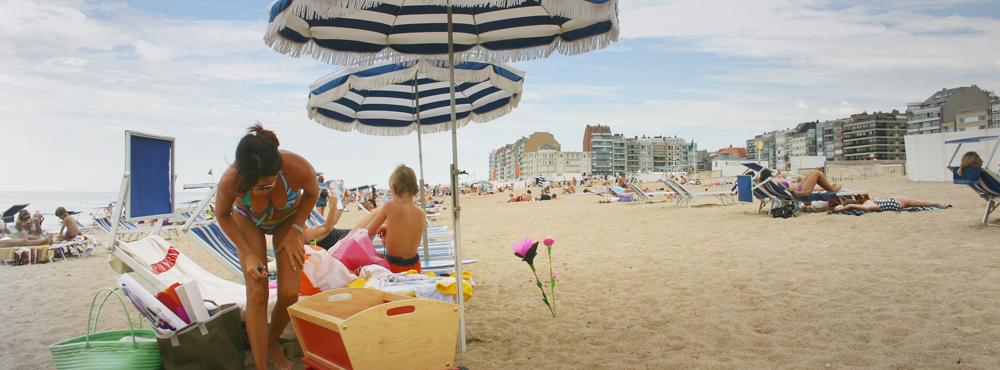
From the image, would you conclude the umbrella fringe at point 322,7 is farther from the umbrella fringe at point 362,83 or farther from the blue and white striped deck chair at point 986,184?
the blue and white striped deck chair at point 986,184

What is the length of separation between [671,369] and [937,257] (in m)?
3.70

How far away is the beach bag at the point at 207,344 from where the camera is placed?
2.09 m

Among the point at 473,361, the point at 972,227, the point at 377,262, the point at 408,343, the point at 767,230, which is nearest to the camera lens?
the point at 408,343

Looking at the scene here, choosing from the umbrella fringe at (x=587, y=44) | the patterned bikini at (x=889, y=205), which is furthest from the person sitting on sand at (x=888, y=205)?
the umbrella fringe at (x=587, y=44)

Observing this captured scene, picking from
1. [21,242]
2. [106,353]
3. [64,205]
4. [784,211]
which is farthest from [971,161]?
[64,205]

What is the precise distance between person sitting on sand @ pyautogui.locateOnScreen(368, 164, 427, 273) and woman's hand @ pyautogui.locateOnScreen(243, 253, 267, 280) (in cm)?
129

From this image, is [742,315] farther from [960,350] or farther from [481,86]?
[481,86]

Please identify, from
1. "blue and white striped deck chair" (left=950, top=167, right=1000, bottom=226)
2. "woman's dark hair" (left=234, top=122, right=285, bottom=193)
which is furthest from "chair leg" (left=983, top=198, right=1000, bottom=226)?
"woman's dark hair" (left=234, top=122, right=285, bottom=193)

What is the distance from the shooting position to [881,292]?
336 cm

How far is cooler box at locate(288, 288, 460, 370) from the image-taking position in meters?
1.87

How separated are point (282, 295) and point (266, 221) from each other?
1.19 feet

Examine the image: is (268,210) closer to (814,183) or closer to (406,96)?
(406,96)

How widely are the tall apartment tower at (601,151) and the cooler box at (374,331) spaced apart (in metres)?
107

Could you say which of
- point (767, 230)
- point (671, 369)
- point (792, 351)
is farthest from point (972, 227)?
point (671, 369)
